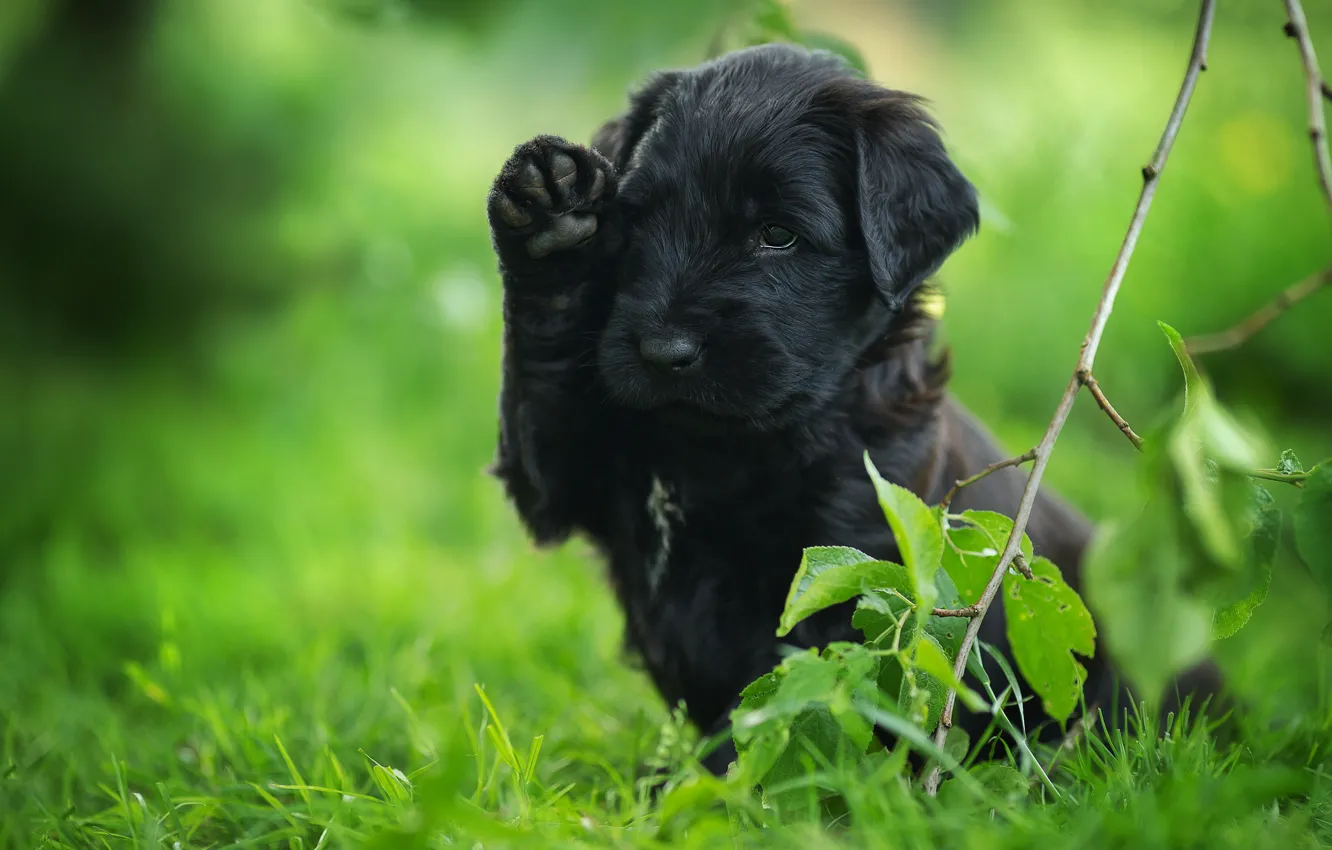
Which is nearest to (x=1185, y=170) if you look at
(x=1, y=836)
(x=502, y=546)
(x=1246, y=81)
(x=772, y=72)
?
(x=1246, y=81)

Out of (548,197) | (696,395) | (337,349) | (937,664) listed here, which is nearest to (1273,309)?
(937,664)

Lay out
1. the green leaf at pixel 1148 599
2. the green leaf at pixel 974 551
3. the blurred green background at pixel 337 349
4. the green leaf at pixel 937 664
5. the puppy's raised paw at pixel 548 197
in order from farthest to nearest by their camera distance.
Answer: the blurred green background at pixel 337 349 < the puppy's raised paw at pixel 548 197 < the green leaf at pixel 974 551 < the green leaf at pixel 937 664 < the green leaf at pixel 1148 599

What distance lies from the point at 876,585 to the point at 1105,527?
1.29 feet

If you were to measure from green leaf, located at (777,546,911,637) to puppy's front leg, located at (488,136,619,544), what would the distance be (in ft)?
2.36

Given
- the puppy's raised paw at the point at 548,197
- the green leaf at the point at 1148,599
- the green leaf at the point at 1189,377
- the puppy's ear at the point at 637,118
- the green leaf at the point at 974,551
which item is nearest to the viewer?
the green leaf at the point at 1148,599

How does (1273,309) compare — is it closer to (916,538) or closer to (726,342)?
(916,538)

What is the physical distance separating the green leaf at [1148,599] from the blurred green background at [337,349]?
127 cm

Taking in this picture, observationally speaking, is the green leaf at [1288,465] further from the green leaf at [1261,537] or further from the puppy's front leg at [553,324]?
the puppy's front leg at [553,324]

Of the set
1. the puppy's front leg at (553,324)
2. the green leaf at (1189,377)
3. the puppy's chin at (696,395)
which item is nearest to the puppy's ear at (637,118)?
the puppy's front leg at (553,324)

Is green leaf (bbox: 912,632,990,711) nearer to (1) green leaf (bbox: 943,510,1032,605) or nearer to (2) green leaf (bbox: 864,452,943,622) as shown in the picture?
(2) green leaf (bbox: 864,452,943,622)

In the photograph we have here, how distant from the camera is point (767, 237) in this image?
7.52ft

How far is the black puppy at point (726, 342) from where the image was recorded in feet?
7.14

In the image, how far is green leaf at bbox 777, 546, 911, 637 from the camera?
1704 mm

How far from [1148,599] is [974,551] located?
1.83 ft
